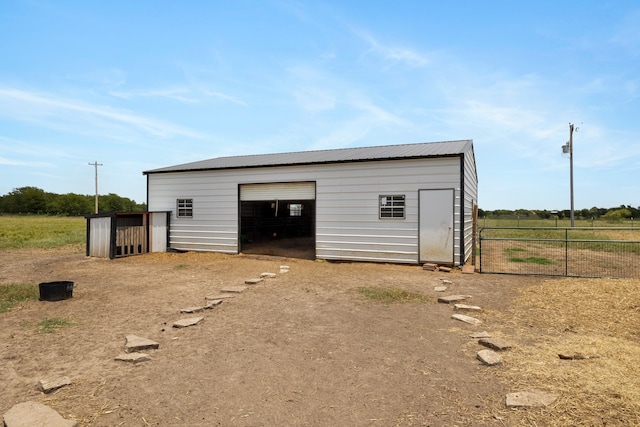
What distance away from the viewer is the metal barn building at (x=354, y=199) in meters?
13.1

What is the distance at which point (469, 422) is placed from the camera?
136 inches

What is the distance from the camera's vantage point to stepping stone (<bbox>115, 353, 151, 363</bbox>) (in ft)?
16.1

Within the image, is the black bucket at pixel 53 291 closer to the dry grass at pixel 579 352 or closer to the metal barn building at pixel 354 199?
the metal barn building at pixel 354 199

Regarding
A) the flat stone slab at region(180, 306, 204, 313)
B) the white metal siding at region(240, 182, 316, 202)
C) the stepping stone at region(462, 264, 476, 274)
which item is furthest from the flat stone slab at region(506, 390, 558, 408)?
the white metal siding at region(240, 182, 316, 202)

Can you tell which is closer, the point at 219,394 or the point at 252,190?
the point at 219,394

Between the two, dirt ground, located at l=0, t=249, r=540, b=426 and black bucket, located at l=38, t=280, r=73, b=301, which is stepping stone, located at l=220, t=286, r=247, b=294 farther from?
black bucket, located at l=38, t=280, r=73, b=301

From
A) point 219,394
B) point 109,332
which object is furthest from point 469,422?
point 109,332

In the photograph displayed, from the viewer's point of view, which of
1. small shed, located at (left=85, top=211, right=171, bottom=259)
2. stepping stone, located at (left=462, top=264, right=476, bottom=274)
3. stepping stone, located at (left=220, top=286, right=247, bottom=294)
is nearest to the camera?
stepping stone, located at (left=220, top=286, right=247, bottom=294)

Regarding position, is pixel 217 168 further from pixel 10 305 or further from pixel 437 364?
pixel 437 364

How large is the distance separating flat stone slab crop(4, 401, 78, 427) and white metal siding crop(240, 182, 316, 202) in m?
12.4

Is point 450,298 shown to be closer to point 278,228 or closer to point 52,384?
point 52,384

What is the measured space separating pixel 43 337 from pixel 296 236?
21.6 meters

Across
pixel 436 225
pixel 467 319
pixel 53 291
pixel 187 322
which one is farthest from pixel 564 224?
pixel 53 291

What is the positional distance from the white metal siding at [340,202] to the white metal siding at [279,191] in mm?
308
